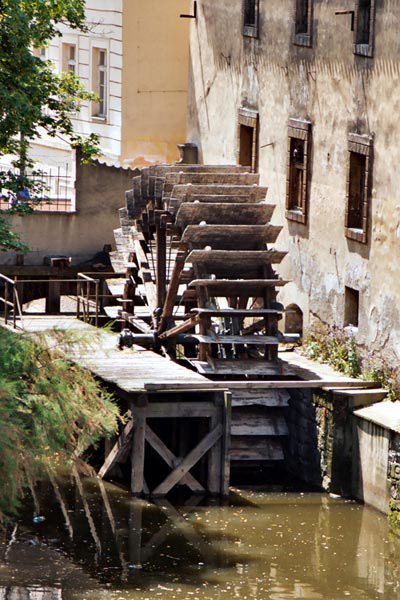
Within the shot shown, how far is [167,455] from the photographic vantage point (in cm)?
2073

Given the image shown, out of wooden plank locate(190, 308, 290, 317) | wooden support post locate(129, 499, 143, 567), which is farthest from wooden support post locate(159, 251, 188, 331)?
wooden support post locate(129, 499, 143, 567)

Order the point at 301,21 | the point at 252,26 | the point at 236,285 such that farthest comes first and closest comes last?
the point at 252,26 → the point at 301,21 → the point at 236,285

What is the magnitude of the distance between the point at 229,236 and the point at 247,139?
3.84 metres

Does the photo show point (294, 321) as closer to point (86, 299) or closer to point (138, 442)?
point (86, 299)

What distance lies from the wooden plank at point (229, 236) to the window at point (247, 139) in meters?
2.91

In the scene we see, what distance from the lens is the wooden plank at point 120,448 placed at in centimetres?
2048

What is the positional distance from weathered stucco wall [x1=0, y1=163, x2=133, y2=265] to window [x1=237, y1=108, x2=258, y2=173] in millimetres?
2918

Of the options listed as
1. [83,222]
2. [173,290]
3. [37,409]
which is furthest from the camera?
[83,222]

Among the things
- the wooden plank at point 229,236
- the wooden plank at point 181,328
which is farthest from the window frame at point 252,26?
the wooden plank at point 181,328

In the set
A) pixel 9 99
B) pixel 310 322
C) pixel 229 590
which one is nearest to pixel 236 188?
pixel 310 322

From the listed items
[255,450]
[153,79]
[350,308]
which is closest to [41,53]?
[153,79]

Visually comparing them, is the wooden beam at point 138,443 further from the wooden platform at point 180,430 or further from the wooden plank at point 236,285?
the wooden plank at point 236,285

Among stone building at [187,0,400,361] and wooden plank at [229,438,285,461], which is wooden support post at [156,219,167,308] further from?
wooden plank at [229,438,285,461]

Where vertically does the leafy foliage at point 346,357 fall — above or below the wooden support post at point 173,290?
below
